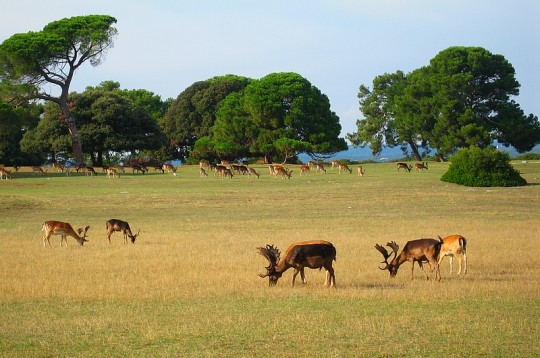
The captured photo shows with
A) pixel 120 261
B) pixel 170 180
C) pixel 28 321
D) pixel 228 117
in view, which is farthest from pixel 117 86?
pixel 28 321

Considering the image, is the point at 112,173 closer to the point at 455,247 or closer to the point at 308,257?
the point at 455,247

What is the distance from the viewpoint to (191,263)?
62.9ft

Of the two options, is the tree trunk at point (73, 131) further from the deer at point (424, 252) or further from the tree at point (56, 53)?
the deer at point (424, 252)

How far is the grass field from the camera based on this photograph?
10.4 m


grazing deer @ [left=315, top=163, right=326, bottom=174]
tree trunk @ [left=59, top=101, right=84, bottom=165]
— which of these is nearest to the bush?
grazing deer @ [left=315, top=163, right=326, bottom=174]

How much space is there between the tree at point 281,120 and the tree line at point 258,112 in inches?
4.1

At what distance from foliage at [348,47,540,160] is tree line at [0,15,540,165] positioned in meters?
0.10

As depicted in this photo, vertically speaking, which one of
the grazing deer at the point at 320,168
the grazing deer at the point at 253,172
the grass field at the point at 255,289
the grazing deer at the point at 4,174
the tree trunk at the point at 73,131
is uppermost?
the tree trunk at the point at 73,131

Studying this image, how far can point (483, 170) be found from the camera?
4856 cm

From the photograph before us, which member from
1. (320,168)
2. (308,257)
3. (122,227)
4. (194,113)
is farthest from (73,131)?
(308,257)

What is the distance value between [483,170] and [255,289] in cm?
3610

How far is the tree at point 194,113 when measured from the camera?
96.6m

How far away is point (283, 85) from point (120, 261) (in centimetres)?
6286

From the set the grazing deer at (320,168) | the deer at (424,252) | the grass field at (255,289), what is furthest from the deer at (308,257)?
the grazing deer at (320,168)
